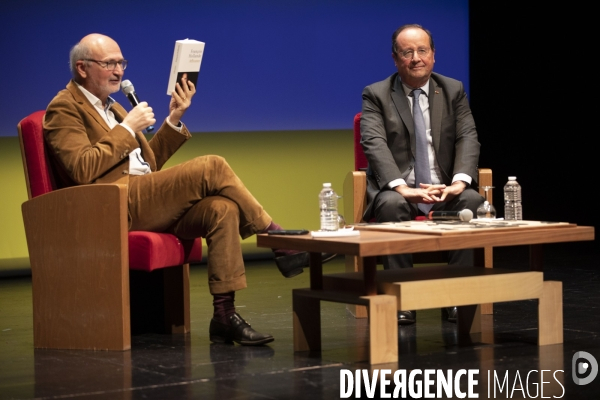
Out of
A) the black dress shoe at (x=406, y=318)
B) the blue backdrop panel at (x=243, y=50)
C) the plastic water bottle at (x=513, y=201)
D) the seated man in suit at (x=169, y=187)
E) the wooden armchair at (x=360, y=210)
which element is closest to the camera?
the seated man in suit at (x=169, y=187)

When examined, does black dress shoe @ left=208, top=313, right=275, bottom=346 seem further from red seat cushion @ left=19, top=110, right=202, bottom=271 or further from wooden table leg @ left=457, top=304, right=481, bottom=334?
wooden table leg @ left=457, top=304, right=481, bottom=334

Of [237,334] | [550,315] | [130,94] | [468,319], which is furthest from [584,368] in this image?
[130,94]

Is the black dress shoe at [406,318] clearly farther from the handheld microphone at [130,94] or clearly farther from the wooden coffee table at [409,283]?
the handheld microphone at [130,94]

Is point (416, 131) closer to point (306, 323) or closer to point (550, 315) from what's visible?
point (550, 315)

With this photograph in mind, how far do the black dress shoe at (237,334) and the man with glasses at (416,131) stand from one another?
3.06ft

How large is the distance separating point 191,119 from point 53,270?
2838 millimetres

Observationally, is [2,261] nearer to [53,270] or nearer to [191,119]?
[191,119]

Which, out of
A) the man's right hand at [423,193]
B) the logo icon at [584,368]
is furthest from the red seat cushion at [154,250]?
the logo icon at [584,368]

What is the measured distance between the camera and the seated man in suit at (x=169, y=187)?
3.71 metres

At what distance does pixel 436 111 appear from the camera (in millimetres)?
4555

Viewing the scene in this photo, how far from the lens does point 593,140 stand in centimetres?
809

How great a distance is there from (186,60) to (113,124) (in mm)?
402

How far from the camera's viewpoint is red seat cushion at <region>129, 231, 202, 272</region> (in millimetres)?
3686

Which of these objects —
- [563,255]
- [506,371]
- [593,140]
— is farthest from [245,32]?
[506,371]
